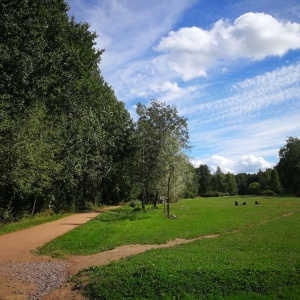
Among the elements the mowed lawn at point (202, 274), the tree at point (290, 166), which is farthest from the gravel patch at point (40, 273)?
the tree at point (290, 166)

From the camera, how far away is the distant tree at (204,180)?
13462cm

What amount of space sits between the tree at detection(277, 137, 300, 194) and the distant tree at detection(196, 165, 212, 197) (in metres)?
40.5

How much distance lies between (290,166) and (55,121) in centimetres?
8376

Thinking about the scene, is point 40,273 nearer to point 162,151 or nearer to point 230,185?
Answer: point 162,151

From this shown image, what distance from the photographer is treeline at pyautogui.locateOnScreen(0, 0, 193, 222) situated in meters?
23.3

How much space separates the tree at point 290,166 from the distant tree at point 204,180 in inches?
1594

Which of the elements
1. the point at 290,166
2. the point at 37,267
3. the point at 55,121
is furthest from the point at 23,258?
the point at 290,166

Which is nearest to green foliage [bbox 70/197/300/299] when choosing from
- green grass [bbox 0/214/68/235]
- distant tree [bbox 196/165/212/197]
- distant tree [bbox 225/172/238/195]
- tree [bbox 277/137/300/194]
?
green grass [bbox 0/214/68/235]

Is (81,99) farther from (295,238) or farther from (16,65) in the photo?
(295,238)

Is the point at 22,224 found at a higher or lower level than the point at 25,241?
higher

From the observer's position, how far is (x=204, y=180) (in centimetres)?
13488

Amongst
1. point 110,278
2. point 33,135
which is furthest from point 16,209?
point 110,278

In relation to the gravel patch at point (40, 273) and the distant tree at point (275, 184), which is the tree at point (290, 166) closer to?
the distant tree at point (275, 184)

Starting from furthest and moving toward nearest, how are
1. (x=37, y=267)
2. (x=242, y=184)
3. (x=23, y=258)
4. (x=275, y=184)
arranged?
1. (x=242, y=184)
2. (x=275, y=184)
3. (x=23, y=258)
4. (x=37, y=267)
